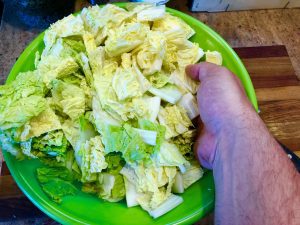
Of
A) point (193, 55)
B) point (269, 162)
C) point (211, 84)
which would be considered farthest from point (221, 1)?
point (269, 162)

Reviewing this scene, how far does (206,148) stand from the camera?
953 millimetres

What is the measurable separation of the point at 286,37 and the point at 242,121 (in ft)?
2.97

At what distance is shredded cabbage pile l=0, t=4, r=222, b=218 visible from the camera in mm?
909

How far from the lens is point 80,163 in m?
0.95

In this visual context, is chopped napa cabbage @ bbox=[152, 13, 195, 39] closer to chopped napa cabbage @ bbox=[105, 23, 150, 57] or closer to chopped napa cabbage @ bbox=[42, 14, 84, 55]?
chopped napa cabbage @ bbox=[105, 23, 150, 57]

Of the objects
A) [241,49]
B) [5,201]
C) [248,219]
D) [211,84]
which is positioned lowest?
[5,201]

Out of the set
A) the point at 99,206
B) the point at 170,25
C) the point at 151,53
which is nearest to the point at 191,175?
the point at 99,206

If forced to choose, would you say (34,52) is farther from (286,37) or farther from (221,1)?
(286,37)

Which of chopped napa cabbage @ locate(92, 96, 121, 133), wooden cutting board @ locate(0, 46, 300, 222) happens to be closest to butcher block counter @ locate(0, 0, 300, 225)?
wooden cutting board @ locate(0, 46, 300, 222)

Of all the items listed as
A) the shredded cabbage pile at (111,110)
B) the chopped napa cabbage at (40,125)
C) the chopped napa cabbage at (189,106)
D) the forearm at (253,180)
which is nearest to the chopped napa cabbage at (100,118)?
the shredded cabbage pile at (111,110)

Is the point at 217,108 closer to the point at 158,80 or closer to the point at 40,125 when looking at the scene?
the point at 158,80

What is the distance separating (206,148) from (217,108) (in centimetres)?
12

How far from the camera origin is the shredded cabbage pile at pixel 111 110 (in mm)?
909

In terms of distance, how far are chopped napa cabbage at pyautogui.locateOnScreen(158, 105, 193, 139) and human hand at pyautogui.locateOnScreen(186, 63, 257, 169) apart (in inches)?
2.4
